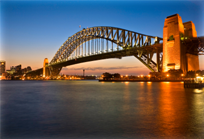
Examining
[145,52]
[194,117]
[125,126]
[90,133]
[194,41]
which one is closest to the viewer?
[90,133]

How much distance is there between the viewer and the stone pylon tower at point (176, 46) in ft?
138

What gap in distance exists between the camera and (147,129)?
22.0ft

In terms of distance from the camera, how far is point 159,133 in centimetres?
623

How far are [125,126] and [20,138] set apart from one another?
375 cm

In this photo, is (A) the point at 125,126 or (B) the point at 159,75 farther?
(B) the point at 159,75

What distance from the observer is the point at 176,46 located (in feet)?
139

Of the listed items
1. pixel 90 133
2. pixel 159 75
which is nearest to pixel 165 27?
pixel 159 75

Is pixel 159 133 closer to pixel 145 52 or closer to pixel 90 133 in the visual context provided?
pixel 90 133

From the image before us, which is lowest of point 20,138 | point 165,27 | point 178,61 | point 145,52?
point 20,138

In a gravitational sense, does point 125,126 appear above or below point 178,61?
below

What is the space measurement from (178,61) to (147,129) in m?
38.4

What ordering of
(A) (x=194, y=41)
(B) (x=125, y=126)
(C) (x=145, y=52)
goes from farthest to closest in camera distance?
(C) (x=145, y=52)
(A) (x=194, y=41)
(B) (x=125, y=126)

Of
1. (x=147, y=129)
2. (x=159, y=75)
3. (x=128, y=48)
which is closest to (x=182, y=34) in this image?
(x=159, y=75)

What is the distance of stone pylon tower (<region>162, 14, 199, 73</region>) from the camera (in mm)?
42156
